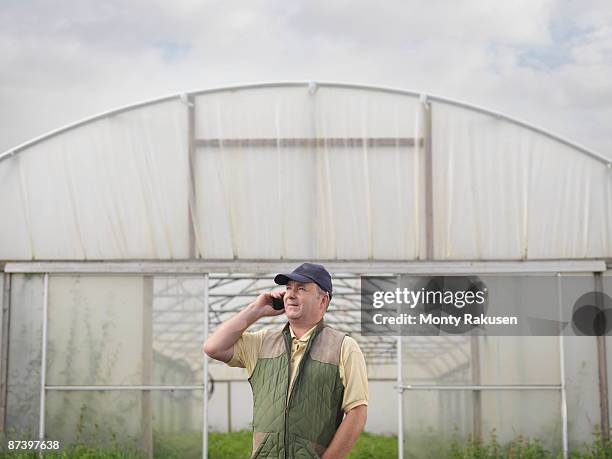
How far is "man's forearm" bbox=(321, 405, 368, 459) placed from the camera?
3.02m

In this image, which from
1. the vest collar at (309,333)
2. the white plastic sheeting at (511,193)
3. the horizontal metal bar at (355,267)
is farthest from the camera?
the white plastic sheeting at (511,193)

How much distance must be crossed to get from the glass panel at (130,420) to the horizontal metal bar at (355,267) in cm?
124

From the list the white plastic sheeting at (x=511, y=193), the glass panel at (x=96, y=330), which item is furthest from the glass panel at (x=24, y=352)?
the white plastic sheeting at (x=511, y=193)

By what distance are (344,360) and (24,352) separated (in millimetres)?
7387

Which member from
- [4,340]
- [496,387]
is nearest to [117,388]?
[4,340]

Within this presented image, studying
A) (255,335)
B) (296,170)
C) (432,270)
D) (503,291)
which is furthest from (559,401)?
(255,335)

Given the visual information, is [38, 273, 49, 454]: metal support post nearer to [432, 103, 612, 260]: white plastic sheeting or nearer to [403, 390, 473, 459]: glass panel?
[403, 390, 473, 459]: glass panel

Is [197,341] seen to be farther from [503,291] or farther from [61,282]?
[503,291]

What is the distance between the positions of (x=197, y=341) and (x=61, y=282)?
1.53m

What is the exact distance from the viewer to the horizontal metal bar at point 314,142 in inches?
394

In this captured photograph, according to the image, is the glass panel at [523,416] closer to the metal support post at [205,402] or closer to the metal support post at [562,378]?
the metal support post at [562,378]

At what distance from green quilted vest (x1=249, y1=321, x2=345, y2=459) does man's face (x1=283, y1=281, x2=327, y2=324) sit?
6 cm

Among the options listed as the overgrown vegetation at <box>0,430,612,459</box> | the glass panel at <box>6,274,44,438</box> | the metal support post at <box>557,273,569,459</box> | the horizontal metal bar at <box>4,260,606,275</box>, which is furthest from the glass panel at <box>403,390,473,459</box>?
the glass panel at <box>6,274,44,438</box>

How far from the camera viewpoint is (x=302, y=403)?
305 centimetres
